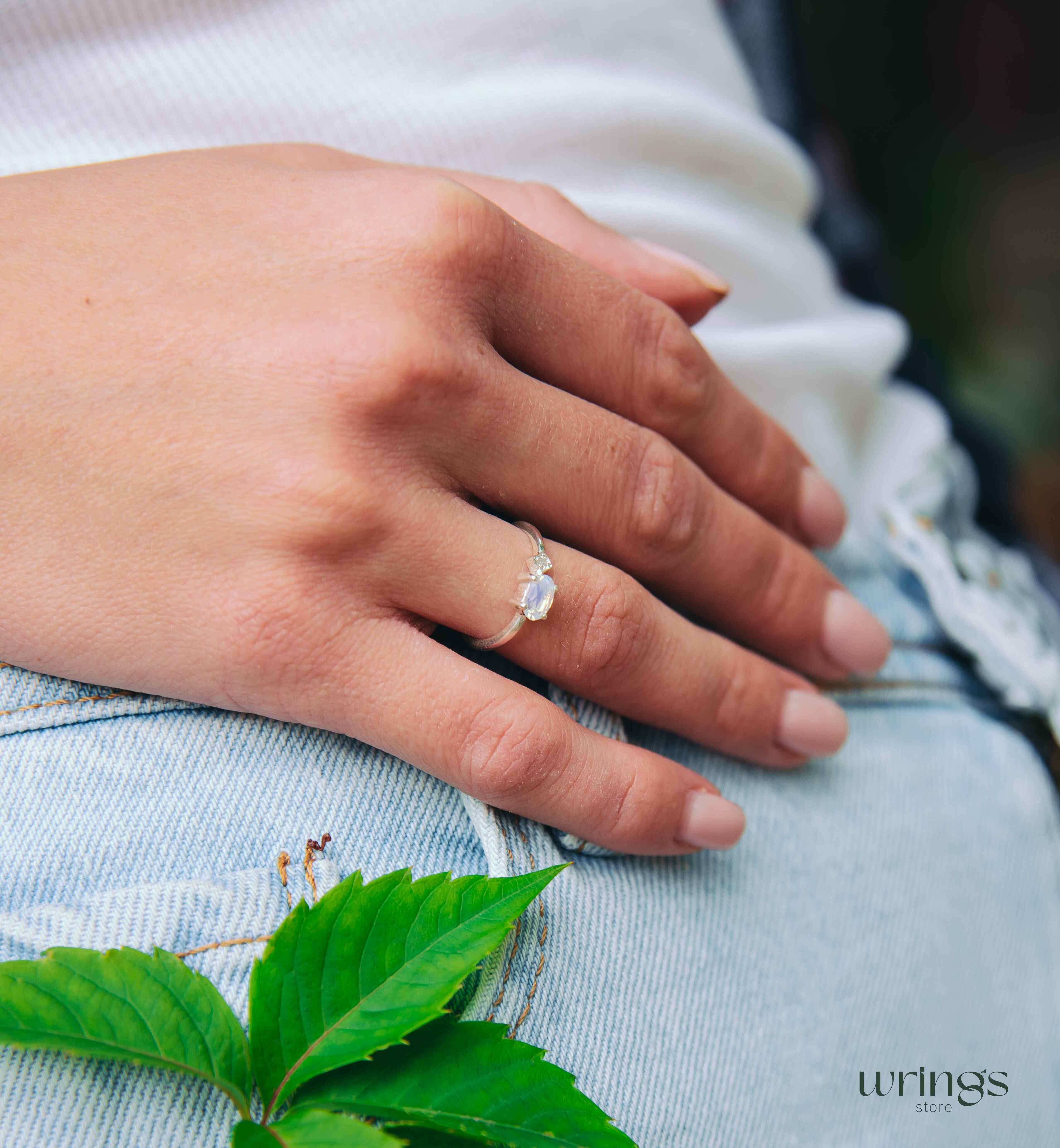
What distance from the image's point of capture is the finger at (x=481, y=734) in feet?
1.75

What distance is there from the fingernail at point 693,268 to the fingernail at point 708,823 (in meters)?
0.40

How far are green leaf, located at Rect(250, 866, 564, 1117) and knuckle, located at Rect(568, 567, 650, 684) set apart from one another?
0.17 m

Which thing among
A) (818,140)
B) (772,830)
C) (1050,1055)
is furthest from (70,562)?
(818,140)

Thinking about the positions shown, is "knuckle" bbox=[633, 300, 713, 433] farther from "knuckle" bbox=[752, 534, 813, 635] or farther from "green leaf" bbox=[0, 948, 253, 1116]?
"green leaf" bbox=[0, 948, 253, 1116]

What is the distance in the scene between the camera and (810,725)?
70 cm

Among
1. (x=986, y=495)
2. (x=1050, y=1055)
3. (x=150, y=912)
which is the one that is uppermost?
(x=150, y=912)

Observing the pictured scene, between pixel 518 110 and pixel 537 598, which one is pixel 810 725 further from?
pixel 518 110

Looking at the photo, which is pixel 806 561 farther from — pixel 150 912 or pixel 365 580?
pixel 150 912

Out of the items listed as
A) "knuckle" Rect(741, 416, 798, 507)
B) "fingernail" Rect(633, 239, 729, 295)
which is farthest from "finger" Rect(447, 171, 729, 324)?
"knuckle" Rect(741, 416, 798, 507)

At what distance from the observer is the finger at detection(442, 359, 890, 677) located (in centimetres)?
58

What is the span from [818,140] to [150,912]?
137cm

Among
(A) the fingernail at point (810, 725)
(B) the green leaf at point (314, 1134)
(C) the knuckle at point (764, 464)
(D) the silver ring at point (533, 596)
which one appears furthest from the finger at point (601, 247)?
(B) the green leaf at point (314, 1134)

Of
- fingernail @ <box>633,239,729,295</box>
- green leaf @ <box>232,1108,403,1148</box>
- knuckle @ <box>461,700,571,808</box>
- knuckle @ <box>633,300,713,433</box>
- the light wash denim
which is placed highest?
fingernail @ <box>633,239,729,295</box>

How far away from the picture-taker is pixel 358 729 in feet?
1.80
